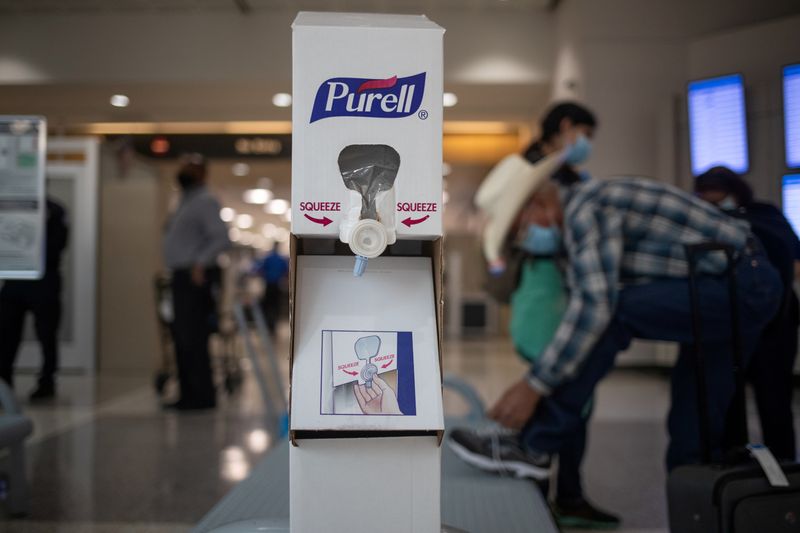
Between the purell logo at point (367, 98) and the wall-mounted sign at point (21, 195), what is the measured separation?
200 cm

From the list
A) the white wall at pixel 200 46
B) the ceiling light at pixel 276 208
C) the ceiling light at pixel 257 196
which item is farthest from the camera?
the ceiling light at pixel 276 208

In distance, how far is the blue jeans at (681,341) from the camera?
1.64 m

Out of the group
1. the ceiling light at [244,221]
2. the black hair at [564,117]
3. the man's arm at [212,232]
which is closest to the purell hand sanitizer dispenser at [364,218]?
the black hair at [564,117]

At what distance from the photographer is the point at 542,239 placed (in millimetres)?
1906

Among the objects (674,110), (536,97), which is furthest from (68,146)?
(674,110)

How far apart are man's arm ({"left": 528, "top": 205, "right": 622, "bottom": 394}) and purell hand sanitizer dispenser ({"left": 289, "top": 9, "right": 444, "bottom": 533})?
0.82 meters

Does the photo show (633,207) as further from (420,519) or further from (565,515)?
(420,519)

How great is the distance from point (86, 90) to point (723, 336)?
7131 mm

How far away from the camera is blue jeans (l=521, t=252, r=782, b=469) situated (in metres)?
1.64

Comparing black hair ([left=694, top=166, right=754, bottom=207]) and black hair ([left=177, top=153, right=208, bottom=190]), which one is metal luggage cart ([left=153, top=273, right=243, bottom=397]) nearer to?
black hair ([left=177, top=153, right=208, bottom=190])

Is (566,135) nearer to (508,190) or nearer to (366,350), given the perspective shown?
(508,190)

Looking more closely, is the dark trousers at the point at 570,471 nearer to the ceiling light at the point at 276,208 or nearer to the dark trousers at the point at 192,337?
the dark trousers at the point at 192,337

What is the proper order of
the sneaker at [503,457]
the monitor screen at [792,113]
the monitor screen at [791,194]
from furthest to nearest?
the monitor screen at [791,194] → the monitor screen at [792,113] → the sneaker at [503,457]

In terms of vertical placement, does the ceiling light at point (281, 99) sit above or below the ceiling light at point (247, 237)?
below
